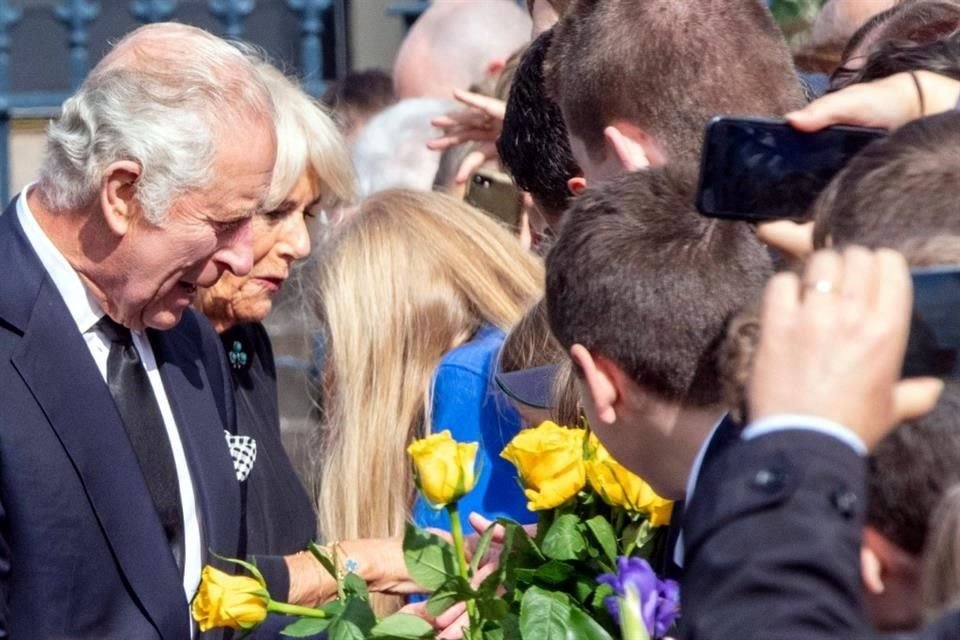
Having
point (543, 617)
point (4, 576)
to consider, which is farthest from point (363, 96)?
point (543, 617)

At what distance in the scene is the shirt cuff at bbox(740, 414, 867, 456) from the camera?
1.13 meters

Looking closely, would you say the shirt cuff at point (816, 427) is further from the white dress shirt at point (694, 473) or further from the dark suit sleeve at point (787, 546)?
the white dress shirt at point (694, 473)

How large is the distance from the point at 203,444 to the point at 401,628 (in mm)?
1067

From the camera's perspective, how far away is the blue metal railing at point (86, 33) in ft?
20.1

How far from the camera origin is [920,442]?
47.8 inches

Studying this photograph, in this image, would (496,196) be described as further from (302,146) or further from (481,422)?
(481,422)

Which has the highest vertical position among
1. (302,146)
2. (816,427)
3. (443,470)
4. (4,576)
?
(816,427)

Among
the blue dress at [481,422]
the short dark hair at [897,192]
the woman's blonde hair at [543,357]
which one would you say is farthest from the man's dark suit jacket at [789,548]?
the blue dress at [481,422]

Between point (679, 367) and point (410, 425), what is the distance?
131cm

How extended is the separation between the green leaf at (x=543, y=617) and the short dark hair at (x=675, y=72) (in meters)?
0.71

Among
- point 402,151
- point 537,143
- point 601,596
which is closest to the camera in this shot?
point 601,596

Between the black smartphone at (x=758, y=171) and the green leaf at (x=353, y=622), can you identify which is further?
the green leaf at (x=353, y=622)

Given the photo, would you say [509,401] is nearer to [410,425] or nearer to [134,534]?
[410,425]

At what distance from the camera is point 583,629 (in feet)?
5.60
